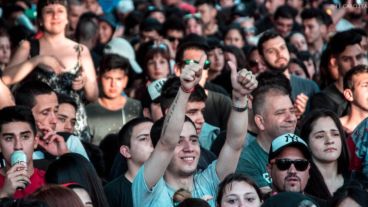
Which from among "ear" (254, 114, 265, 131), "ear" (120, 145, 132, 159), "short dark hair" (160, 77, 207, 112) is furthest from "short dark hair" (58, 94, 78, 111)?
"ear" (254, 114, 265, 131)

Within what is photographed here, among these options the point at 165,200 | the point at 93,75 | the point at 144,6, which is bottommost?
the point at 165,200

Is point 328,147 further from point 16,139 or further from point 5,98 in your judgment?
point 5,98

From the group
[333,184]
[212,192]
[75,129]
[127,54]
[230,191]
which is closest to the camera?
[230,191]

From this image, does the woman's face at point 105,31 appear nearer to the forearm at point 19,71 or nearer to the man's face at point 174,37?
the man's face at point 174,37

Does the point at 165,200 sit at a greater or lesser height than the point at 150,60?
lesser

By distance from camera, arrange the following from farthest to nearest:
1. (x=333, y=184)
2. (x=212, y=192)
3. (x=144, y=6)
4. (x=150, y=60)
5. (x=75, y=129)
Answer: (x=144, y=6) → (x=150, y=60) → (x=75, y=129) → (x=333, y=184) → (x=212, y=192)

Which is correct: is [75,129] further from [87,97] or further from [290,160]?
[290,160]

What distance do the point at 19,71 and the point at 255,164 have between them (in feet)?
10.2

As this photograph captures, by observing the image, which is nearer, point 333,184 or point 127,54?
point 333,184

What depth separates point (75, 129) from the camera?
1200cm

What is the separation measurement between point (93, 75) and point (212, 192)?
3484 millimetres

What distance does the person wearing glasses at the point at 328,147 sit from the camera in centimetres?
999

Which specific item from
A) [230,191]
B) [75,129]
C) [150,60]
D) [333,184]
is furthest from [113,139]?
[230,191]

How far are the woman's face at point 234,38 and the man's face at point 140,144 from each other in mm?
6854
